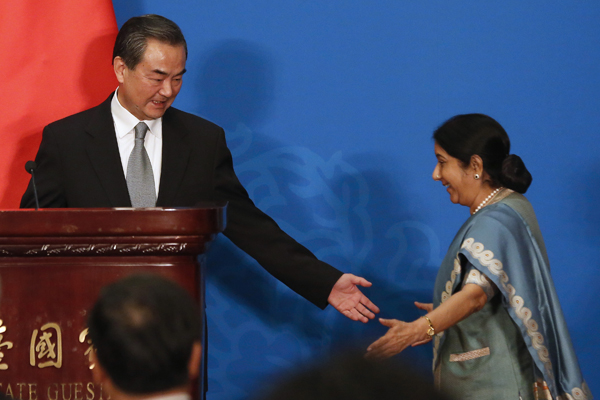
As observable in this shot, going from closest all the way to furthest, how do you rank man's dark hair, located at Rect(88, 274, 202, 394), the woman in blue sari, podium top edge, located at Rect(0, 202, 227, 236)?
man's dark hair, located at Rect(88, 274, 202, 394) → podium top edge, located at Rect(0, 202, 227, 236) → the woman in blue sari

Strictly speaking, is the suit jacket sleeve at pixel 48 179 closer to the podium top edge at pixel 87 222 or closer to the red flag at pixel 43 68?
the red flag at pixel 43 68

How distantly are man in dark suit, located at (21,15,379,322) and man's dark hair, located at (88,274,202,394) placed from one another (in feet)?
2.98

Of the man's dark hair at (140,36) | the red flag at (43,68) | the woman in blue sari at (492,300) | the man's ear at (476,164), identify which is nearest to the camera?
the woman in blue sari at (492,300)

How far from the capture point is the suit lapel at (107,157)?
1626 mm

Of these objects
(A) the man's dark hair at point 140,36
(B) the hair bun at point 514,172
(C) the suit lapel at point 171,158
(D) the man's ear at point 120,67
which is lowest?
(B) the hair bun at point 514,172

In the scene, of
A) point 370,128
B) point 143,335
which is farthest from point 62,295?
point 370,128

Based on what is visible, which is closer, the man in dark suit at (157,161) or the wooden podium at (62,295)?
the wooden podium at (62,295)

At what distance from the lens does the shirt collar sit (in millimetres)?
1743

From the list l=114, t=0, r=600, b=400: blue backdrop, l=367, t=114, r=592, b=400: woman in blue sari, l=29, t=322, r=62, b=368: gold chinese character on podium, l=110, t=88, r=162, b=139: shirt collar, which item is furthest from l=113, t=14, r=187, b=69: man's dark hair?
l=29, t=322, r=62, b=368: gold chinese character on podium

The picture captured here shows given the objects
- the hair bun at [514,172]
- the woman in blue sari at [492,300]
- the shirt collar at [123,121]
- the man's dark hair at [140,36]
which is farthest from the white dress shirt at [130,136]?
the hair bun at [514,172]

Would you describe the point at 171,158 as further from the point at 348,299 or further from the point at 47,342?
the point at 47,342

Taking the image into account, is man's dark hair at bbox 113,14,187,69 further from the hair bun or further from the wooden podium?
the hair bun

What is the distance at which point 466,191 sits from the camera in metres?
1.62

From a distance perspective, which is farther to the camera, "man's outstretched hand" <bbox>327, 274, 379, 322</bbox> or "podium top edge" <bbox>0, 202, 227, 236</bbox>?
"man's outstretched hand" <bbox>327, 274, 379, 322</bbox>
